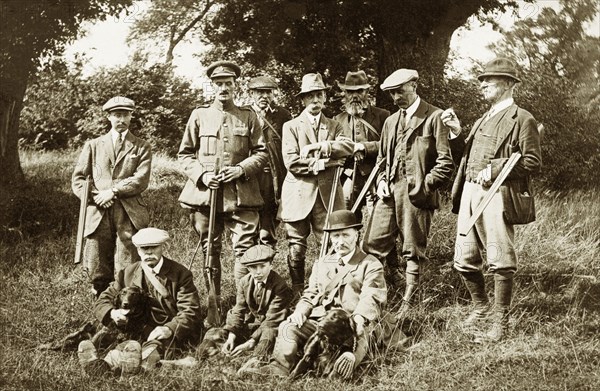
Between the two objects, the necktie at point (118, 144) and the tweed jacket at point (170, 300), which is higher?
the necktie at point (118, 144)

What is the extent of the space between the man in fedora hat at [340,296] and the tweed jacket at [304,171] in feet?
3.26

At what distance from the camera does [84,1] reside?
1077cm

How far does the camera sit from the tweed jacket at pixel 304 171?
725 cm

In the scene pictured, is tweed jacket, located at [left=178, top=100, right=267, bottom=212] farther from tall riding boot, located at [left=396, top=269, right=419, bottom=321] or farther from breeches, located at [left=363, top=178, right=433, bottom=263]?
tall riding boot, located at [left=396, top=269, right=419, bottom=321]

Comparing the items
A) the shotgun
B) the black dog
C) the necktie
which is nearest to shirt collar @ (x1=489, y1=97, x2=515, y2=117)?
the black dog

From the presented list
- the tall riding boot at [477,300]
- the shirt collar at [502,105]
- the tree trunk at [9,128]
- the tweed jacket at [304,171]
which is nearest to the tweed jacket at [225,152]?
the tweed jacket at [304,171]

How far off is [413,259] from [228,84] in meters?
2.62

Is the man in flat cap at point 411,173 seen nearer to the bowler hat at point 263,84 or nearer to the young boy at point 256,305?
the young boy at point 256,305

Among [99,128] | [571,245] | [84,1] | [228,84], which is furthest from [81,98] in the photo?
[571,245]

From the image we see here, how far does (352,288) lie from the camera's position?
612 centimetres

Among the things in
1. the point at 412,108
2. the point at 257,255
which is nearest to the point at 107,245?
the point at 257,255

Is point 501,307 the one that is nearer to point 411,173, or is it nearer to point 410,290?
point 410,290

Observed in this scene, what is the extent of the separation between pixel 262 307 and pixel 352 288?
0.90 meters

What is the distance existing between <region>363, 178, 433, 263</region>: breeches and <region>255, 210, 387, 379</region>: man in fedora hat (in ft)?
2.58
